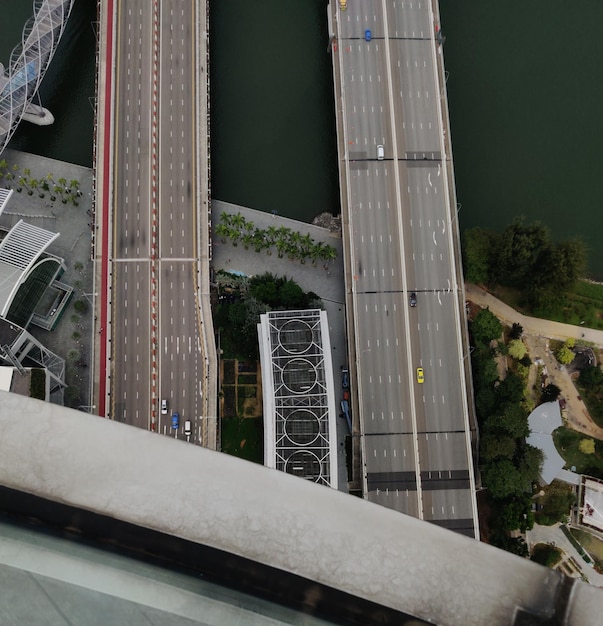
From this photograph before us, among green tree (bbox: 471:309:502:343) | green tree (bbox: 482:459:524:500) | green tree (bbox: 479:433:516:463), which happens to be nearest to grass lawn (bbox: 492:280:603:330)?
green tree (bbox: 471:309:502:343)

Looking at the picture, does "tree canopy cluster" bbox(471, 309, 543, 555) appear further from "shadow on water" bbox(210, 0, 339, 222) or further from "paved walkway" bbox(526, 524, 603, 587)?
"shadow on water" bbox(210, 0, 339, 222)

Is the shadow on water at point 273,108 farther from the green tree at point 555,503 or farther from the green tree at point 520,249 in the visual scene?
the green tree at point 555,503

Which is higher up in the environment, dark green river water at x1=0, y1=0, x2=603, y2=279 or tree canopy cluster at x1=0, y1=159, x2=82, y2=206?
dark green river water at x1=0, y1=0, x2=603, y2=279

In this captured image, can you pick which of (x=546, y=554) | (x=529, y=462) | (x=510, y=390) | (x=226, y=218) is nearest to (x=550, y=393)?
(x=510, y=390)

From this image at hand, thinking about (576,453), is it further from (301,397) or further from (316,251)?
(316,251)

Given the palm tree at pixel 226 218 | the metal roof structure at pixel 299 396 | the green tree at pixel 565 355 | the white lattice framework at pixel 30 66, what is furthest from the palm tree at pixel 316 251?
the white lattice framework at pixel 30 66

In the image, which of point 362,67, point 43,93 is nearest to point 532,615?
point 362,67

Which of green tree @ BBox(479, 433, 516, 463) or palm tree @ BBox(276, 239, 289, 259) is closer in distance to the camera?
green tree @ BBox(479, 433, 516, 463)
